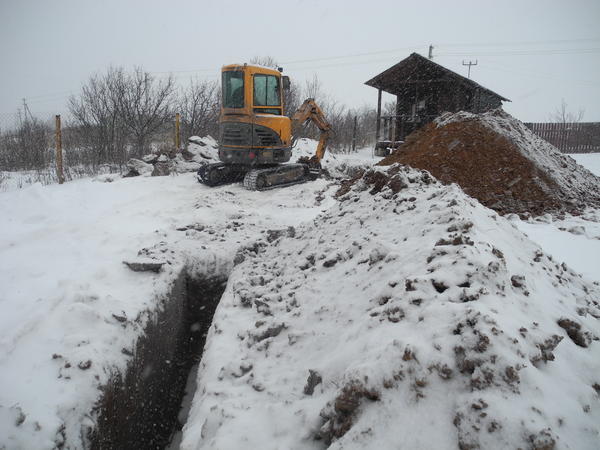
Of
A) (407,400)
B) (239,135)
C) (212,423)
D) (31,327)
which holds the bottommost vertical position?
(212,423)

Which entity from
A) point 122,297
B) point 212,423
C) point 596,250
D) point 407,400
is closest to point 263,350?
point 212,423

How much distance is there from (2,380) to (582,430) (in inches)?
118

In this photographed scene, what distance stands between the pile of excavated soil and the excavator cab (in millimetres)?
2988

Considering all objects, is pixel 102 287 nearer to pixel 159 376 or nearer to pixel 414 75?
pixel 159 376

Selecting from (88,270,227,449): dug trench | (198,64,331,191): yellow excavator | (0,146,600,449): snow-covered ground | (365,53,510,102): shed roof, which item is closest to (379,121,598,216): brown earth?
(0,146,600,449): snow-covered ground

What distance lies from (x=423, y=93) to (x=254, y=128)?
1079cm

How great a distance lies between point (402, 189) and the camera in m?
4.33

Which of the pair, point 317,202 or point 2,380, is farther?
point 317,202

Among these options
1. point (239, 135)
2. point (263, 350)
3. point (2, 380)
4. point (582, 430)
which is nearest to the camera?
point (582, 430)

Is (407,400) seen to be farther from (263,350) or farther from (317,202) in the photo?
(317,202)

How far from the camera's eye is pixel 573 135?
21.1m

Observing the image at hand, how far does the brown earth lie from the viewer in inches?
261

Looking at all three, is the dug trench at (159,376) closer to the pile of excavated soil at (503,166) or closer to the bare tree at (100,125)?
the pile of excavated soil at (503,166)

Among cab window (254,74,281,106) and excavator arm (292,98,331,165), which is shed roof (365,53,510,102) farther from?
cab window (254,74,281,106)
